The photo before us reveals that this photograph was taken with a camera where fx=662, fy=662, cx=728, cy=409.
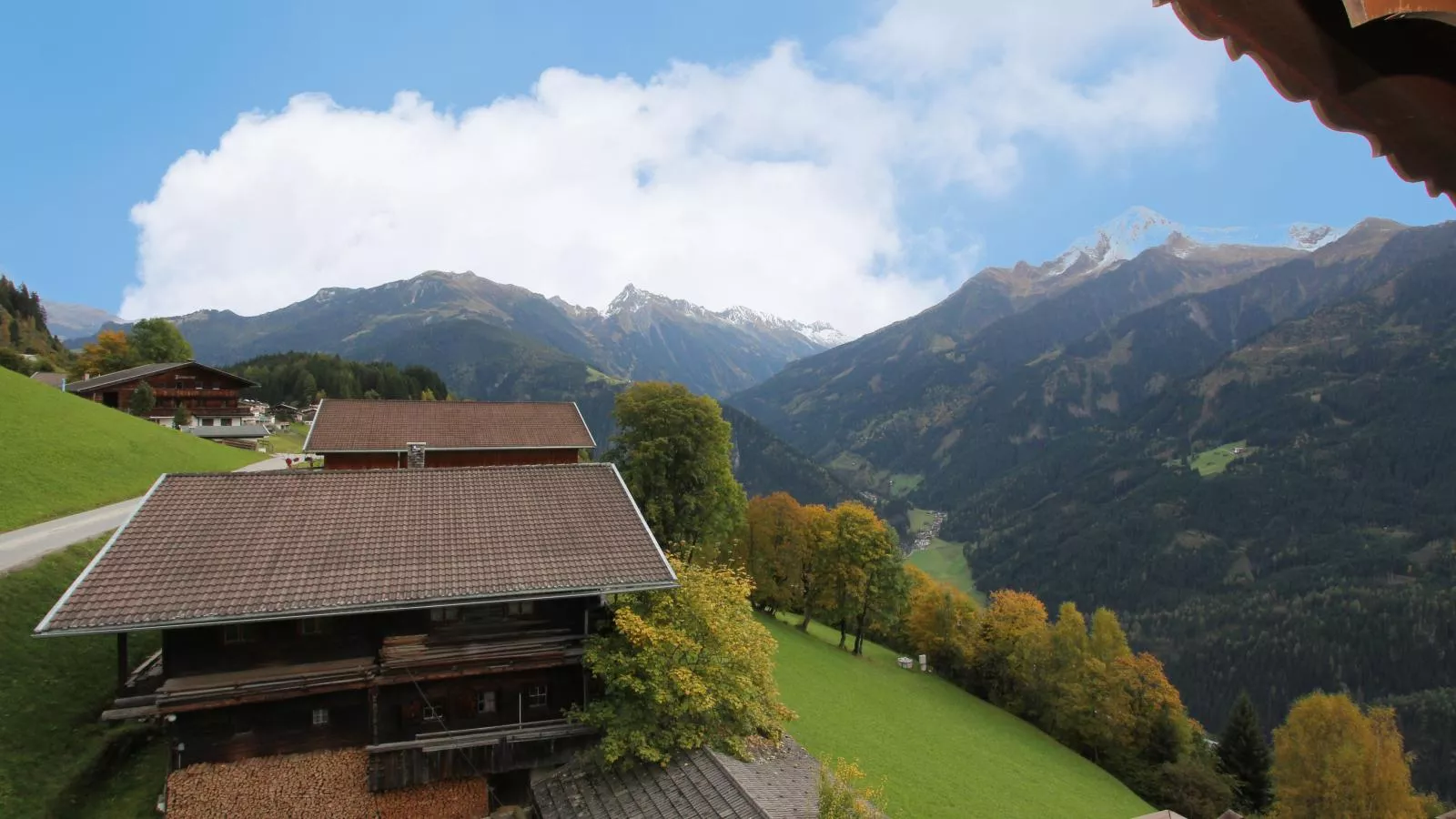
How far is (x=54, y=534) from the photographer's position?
27.6 metres

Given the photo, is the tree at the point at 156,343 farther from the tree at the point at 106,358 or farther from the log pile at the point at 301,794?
the log pile at the point at 301,794

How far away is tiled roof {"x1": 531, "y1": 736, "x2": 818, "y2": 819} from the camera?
53.4ft

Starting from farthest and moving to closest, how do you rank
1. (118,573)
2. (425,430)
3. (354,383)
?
(354,383), (425,430), (118,573)

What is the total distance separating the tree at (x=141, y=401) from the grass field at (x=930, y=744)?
62072 mm

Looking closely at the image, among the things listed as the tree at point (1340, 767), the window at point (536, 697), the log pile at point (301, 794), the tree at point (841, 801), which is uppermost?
the tree at point (841, 801)

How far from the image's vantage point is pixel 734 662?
67.2 feet

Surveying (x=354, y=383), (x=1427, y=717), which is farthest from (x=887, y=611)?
(x=1427, y=717)

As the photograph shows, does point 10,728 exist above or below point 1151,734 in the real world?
above

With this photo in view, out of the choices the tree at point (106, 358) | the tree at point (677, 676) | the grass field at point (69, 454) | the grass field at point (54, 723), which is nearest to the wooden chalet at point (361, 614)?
the tree at point (677, 676)

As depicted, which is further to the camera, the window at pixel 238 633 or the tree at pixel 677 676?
the tree at pixel 677 676

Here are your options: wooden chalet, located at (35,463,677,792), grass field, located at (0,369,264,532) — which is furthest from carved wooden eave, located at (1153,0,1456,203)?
grass field, located at (0,369,264,532)

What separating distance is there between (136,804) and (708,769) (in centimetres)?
1551

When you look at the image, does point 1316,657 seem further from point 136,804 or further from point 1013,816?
point 136,804

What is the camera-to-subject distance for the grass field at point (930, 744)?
2944cm
